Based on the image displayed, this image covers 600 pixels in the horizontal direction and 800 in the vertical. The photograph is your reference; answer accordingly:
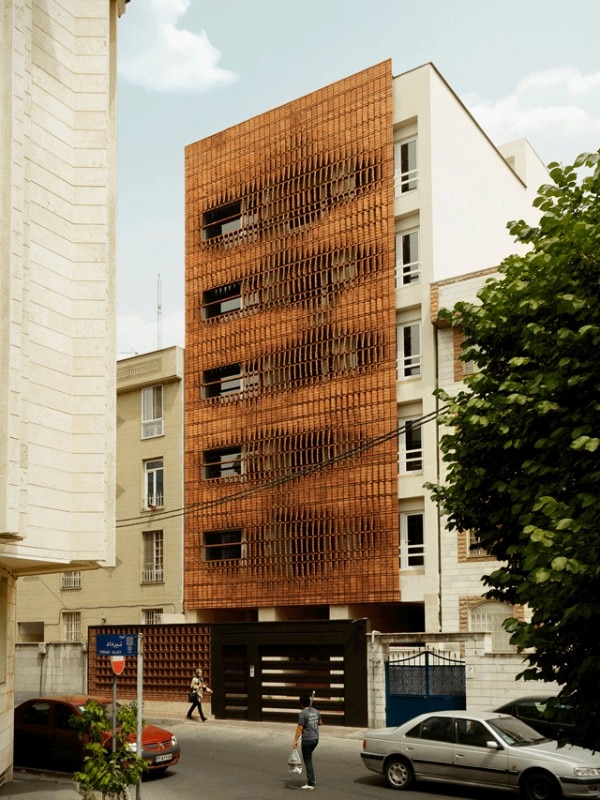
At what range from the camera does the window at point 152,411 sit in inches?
1741

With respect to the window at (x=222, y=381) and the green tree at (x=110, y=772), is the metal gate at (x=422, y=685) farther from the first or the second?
the window at (x=222, y=381)

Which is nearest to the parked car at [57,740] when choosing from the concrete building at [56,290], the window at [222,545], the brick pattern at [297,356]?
the concrete building at [56,290]

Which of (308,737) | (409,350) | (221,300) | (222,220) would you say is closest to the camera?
(308,737)

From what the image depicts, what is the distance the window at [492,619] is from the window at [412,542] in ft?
9.05

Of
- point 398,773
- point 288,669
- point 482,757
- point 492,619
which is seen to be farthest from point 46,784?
point 492,619

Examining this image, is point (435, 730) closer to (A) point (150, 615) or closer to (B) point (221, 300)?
(A) point (150, 615)

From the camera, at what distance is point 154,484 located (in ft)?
144

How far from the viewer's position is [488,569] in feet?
113

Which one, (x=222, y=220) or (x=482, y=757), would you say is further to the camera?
(x=222, y=220)

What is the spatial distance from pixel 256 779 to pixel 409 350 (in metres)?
19.0

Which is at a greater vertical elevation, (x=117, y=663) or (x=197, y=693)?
(x=117, y=663)

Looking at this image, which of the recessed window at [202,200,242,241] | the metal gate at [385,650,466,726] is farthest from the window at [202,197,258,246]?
the metal gate at [385,650,466,726]

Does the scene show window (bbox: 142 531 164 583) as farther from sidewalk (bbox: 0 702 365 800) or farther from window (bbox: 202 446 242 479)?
sidewalk (bbox: 0 702 365 800)

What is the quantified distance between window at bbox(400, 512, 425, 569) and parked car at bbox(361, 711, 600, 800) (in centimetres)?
1587
